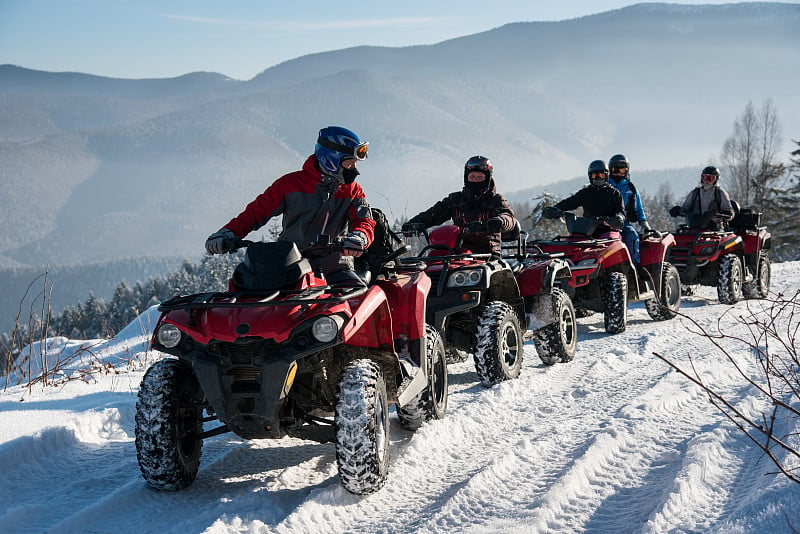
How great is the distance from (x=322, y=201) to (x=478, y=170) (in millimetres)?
3765

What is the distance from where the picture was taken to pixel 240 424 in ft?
14.3

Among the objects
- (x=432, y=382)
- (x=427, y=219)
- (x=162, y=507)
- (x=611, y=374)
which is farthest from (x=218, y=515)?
(x=427, y=219)

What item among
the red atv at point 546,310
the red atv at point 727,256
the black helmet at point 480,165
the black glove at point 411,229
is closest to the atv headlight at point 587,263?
the red atv at point 546,310

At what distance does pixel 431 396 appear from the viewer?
588 cm

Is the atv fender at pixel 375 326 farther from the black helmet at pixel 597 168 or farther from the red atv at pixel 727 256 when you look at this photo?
the red atv at pixel 727 256

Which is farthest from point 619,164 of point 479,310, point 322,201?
point 322,201

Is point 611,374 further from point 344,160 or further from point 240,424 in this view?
point 240,424

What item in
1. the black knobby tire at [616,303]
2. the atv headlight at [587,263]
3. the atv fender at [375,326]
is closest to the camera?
the atv fender at [375,326]

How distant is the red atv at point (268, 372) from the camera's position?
4.27 m

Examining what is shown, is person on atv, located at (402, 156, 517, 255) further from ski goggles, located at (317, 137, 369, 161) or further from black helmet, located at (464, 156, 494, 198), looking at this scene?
ski goggles, located at (317, 137, 369, 161)

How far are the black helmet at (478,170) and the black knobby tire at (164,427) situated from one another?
17.1 ft

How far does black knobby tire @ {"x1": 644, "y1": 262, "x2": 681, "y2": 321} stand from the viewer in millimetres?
11805

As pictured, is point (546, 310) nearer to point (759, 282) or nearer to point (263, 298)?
point (263, 298)

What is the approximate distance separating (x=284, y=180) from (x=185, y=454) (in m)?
2.12
